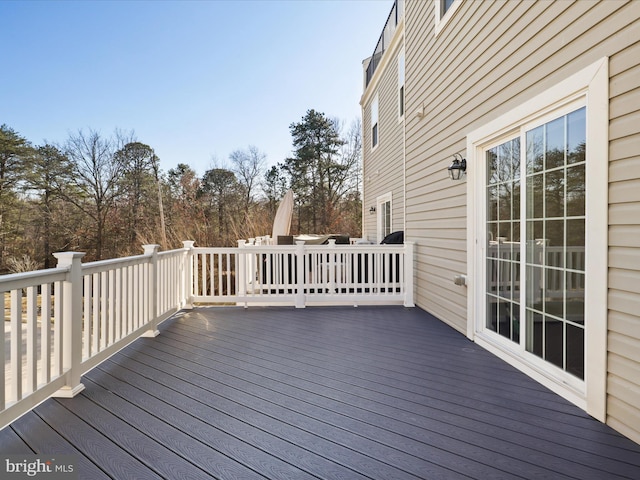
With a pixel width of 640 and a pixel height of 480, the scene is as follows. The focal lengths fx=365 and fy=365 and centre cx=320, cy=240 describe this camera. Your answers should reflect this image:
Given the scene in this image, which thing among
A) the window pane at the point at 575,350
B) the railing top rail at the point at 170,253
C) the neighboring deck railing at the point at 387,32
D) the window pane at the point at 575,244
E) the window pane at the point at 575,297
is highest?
the neighboring deck railing at the point at 387,32

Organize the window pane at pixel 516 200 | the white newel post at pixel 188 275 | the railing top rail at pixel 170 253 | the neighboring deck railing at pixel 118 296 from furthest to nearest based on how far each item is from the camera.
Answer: the white newel post at pixel 188 275 → the railing top rail at pixel 170 253 → the window pane at pixel 516 200 → the neighboring deck railing at pixel 118 296

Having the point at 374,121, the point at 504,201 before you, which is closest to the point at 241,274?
the point at 504,201

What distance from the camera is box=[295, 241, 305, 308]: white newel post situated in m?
5.32

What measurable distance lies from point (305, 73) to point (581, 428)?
18.3 metres

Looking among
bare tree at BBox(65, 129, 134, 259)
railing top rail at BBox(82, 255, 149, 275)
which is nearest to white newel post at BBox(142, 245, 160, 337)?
railing top rail at BBox(82, 255, 149, 275)

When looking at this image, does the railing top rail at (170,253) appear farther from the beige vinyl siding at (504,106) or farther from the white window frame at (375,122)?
the white window frame at (375,122)

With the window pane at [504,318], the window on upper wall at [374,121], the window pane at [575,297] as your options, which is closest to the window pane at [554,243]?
the window pane at [575,297]

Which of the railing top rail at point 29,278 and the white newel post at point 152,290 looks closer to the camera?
the railing top rail at point 29,278

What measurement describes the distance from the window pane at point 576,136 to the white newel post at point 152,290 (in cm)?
375

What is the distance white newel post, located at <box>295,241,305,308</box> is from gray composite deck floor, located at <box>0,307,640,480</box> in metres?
1.97

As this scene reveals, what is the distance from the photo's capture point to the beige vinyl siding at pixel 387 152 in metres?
7.18

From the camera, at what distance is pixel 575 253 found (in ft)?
7.36

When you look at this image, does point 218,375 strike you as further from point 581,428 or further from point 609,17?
point 609,17

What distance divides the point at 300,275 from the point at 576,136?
378 centimetres
